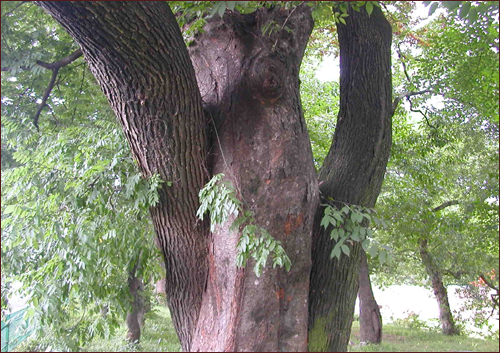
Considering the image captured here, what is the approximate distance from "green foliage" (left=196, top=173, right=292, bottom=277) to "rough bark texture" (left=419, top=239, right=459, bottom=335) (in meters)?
6.94

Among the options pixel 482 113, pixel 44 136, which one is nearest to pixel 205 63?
pixel 44 136

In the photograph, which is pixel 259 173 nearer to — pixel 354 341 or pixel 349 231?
pixel 349 231

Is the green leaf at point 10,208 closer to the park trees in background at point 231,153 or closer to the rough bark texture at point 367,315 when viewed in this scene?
the park trees in background at point 231,153

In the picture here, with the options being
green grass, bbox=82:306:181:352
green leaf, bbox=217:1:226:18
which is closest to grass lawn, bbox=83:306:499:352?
green grass, bbox=82:306:181:352

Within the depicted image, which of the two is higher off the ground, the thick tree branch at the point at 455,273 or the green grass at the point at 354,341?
the thick tree branch at the point at 455,273

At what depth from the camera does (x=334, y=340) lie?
2.89 m

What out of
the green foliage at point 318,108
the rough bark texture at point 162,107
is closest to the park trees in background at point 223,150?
→ the rough bark texture at point 162,107

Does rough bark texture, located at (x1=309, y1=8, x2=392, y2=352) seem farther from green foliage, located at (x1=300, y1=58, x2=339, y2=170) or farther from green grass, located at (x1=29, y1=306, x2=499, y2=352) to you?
green foliage, located at (x1=300, y1=58, x2=339, y2=170)

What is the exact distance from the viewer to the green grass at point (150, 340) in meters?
5.10

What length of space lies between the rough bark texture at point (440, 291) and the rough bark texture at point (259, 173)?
21.7 feet

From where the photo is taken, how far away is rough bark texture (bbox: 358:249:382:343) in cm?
781

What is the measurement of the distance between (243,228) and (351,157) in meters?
1.18

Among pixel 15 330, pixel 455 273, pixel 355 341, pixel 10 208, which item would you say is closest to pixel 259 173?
pixel 10 208

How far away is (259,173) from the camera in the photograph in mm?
2758
